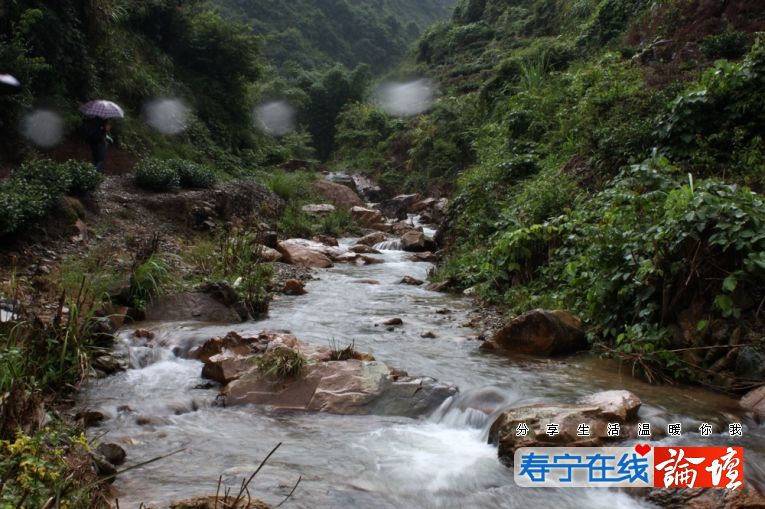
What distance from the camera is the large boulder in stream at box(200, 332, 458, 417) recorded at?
185 inches

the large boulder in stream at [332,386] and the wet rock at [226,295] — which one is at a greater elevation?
the wet rock at [226,295]

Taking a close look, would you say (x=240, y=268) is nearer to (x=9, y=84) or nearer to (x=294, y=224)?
(x=9, y=84)

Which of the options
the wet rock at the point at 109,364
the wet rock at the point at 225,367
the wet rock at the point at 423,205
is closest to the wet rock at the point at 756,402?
the wet rock at the point at 225,367

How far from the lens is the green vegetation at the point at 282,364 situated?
5016 mm

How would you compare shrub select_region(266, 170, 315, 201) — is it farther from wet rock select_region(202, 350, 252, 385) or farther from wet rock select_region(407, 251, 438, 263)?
wet rock select_region(202, 350, 252, 385)

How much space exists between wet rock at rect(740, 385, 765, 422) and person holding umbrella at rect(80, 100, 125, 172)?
1116 cm

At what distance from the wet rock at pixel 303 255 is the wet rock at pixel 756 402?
8.64 m

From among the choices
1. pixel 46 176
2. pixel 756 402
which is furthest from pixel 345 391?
pixel 46 176

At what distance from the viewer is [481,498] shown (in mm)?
3395

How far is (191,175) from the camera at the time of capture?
42.9 feet

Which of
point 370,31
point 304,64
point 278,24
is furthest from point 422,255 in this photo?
point 370,31

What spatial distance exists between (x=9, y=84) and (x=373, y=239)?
8.88 m

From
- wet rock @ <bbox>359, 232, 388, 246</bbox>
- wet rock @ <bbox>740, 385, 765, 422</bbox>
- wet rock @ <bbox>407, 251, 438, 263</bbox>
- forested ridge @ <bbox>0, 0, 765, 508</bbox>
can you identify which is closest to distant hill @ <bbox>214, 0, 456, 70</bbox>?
forested ridge @ <bbox>0, 0, 765, 508</bbox>

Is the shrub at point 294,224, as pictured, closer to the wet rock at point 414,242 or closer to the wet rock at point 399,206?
the wet rock at point 414,242
